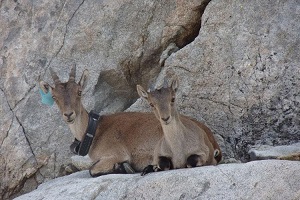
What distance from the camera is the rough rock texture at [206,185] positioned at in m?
8.56

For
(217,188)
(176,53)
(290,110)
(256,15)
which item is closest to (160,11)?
(176,53)

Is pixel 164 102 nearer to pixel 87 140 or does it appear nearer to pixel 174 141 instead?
pixel 174 141

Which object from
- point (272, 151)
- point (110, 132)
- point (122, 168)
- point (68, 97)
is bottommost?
point (272, 151)

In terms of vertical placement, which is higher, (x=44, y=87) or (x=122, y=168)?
(x=44, y=87)

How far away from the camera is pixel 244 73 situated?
458 inches

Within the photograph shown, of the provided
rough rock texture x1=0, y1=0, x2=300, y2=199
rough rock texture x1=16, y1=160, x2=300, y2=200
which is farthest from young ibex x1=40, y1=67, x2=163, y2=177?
rough rock texture x1=16, y1=160, x2=300, y2=200

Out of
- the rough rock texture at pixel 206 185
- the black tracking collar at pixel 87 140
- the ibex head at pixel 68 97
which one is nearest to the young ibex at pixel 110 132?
the ibex head at pixel 68 97

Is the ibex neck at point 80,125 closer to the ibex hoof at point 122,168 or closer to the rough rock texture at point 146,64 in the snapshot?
the ibex hoof at point 122,168

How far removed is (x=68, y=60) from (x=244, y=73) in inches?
120

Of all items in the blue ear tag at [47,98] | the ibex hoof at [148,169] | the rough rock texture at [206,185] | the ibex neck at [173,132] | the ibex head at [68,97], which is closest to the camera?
the rough rock texture at [206,185]

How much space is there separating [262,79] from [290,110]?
0.66m

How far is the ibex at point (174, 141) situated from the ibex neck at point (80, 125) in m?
1.37

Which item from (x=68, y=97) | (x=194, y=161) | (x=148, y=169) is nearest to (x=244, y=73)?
(x=194, y=161)

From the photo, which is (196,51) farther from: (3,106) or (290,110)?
(3,106)
